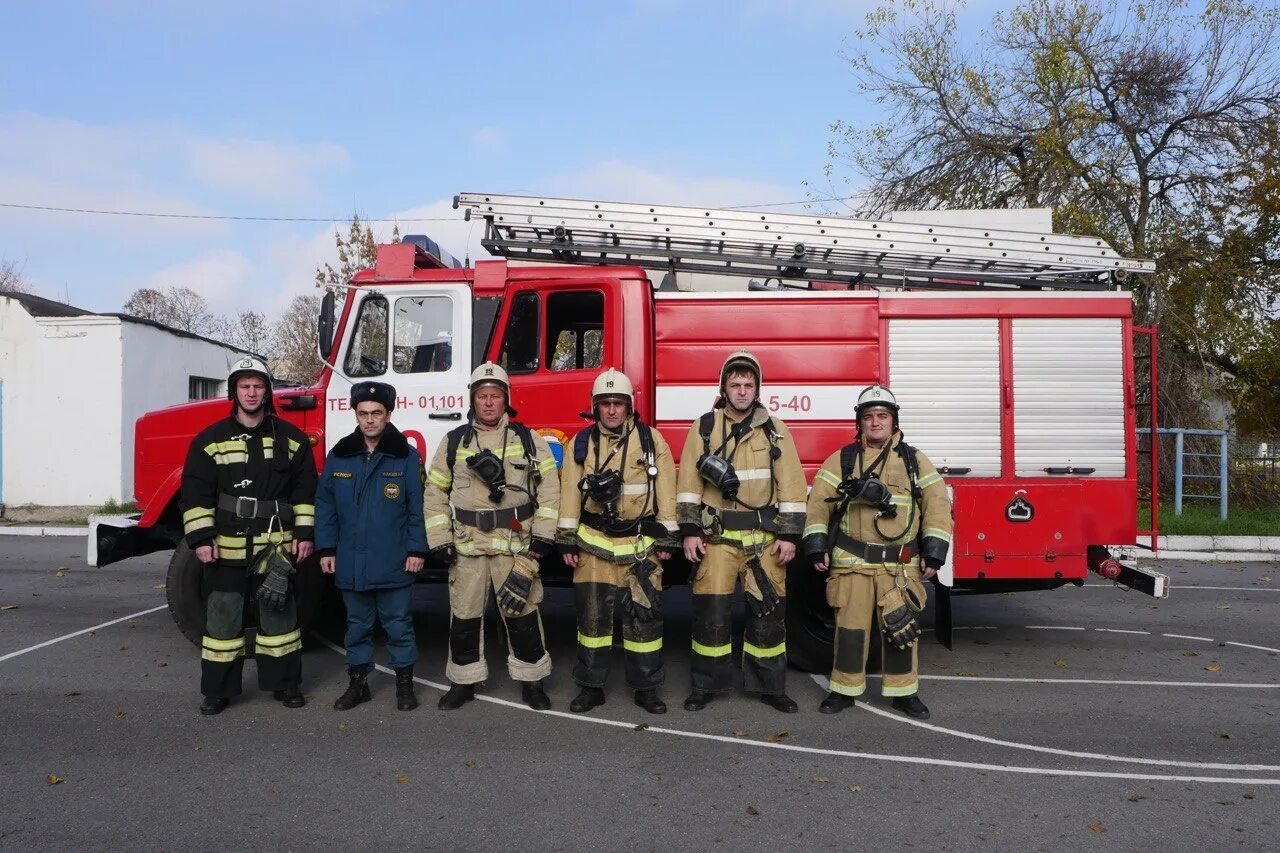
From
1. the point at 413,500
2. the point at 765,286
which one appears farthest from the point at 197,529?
the point at 765,286

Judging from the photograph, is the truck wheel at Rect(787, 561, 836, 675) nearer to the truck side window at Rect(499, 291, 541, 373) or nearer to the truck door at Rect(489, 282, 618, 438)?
the truck door at Rect(489, 282, 618, 438)

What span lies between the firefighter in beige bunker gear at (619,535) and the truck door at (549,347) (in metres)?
0.78

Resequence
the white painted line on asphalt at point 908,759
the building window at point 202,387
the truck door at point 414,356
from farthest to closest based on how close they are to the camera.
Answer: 1. the building window at point 202,387
2. the truck door at point 414,356
3. the white painted line on asphalt at point 908,759

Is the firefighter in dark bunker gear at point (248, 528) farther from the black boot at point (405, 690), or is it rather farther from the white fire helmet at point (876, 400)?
the white fire helmet at point (876, 400)

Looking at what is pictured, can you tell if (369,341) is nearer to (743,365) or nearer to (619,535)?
(619,535)

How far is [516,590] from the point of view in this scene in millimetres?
5328

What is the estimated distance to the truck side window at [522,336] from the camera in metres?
6.27

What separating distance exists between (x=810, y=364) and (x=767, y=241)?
100 cm

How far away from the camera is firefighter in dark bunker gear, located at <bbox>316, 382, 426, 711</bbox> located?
5348mm

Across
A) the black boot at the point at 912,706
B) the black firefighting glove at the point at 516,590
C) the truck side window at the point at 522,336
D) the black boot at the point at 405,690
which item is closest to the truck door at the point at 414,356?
the truck side window at the point at 522,336

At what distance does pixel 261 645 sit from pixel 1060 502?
5.05m

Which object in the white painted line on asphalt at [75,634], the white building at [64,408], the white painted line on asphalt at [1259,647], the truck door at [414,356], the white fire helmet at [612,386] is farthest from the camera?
the white building at [64,408]

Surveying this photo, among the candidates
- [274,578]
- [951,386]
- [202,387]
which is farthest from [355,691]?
[202,387]

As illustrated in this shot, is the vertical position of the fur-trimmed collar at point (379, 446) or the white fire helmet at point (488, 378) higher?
the white fire helmet at point (488, 378)
